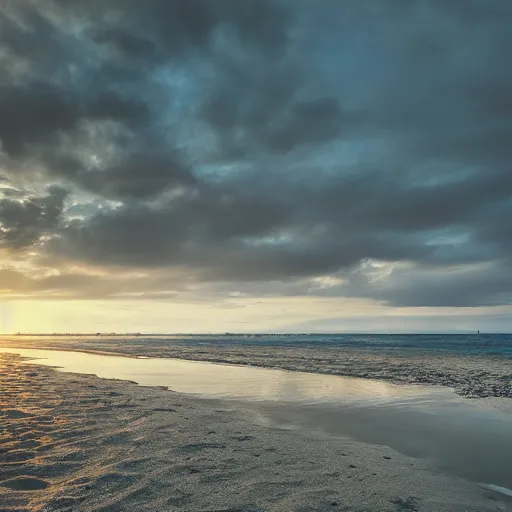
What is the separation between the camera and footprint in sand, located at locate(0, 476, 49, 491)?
7184mm

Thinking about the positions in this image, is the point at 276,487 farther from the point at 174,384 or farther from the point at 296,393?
the point at 174,384

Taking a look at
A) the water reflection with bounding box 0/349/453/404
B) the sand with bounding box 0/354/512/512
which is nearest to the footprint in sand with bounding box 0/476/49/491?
the sand with bounding box 0/354/512/512

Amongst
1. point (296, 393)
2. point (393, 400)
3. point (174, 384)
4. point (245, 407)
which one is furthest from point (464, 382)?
point (174, 384)

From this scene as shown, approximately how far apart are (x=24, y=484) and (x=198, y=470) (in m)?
3.16

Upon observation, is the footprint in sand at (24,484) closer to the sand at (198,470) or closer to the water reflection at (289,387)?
the sand at (198,470)

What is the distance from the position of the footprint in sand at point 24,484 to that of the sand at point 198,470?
0.02 m

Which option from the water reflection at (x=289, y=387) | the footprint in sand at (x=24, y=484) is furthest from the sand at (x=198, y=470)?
the water reflection at (x=289, y=387)

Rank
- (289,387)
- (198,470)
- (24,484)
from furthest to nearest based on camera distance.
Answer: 1. (289,387)
2. (198,470)
3. (24,484)

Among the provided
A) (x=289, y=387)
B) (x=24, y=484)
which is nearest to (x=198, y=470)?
(x=24, y=484)

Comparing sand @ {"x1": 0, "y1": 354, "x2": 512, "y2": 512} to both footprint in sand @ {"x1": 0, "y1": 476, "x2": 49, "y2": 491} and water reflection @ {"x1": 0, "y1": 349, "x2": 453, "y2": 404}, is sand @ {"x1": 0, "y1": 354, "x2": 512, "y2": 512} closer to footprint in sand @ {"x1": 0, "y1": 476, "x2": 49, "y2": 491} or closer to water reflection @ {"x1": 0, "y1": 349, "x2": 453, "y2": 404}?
footprint in sand @ {"x1": 0, "y1": 476, "x2": 49, "y2": 491}

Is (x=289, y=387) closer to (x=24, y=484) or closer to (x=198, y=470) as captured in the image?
(x=198, y=470)

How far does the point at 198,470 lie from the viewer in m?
8.18

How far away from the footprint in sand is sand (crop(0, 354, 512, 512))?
0.06 ft

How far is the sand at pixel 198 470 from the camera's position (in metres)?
6.74
